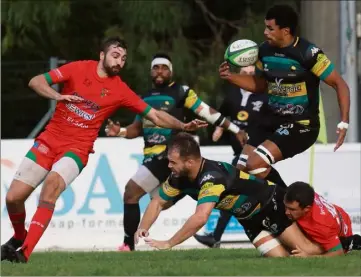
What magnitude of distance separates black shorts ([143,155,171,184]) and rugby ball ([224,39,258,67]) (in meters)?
2.30

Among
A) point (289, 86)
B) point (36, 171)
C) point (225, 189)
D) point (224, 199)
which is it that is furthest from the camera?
point (289, 86)

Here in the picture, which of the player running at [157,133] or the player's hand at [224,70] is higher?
the player's hand at [224,70]

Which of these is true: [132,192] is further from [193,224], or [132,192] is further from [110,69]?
[193,224]

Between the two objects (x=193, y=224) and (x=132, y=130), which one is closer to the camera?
(x=193, y=224)

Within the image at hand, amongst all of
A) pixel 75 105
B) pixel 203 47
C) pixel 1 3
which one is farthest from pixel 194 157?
pixel 203 47

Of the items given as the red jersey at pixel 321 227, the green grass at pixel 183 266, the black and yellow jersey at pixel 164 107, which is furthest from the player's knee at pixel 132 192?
the red jersey at pixel 321 227

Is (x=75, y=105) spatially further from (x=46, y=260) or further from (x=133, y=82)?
(x=133, y=82)

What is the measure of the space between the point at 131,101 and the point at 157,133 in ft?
7.50

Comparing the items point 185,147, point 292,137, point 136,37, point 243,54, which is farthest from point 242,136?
point 136,37

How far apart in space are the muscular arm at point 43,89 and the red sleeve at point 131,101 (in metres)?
0.75

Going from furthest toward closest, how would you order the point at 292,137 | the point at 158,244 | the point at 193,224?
the point at 292,137, the point at 193,224, the point at 158,244

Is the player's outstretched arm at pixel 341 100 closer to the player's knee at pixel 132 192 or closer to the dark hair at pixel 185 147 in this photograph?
the dark hair at pixel 185 147

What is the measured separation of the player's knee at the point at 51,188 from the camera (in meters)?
11.7

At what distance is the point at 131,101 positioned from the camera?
12555 mm
